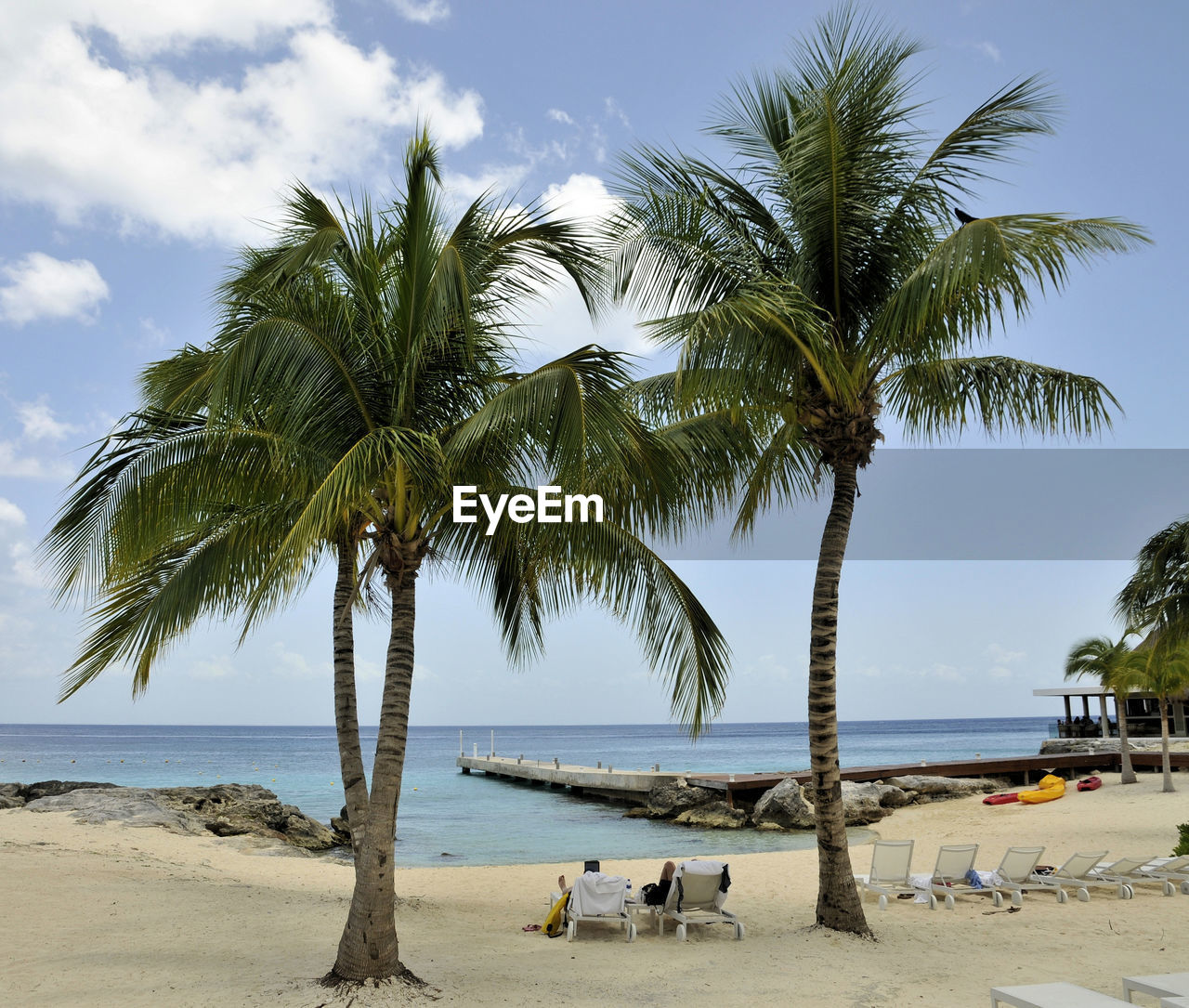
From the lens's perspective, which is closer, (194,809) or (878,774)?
(194,809)

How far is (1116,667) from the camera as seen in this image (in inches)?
922

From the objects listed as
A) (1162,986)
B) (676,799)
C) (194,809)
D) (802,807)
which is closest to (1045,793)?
(802,807)

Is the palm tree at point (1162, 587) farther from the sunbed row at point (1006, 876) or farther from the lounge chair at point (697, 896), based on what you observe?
the lounge chair at point (697, 896)

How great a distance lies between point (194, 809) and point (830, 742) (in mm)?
15355

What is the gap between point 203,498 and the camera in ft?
23.8

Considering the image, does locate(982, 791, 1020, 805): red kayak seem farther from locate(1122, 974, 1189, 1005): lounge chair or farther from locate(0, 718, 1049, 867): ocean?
locate(1122, 974, 1189, 1005): lounge chair

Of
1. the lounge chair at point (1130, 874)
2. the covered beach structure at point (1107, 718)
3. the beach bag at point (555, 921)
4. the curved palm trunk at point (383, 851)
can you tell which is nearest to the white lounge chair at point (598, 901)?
the beach bag at point (555, 921)

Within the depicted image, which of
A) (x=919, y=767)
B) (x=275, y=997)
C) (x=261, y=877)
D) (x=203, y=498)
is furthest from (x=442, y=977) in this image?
(x=919, y=767)

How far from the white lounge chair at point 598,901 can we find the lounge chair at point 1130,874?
6.31 meters

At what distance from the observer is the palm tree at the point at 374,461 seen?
256 inches

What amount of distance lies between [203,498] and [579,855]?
16632mm

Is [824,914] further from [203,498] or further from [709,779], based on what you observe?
[709,779]

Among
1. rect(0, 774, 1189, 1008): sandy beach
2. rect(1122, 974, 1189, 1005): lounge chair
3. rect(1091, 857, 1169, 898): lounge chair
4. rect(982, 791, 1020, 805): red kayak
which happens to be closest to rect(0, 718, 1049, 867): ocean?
rect(982, 791, 1020, 805): red kayak

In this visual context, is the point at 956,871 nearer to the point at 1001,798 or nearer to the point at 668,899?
the point at 668,899
